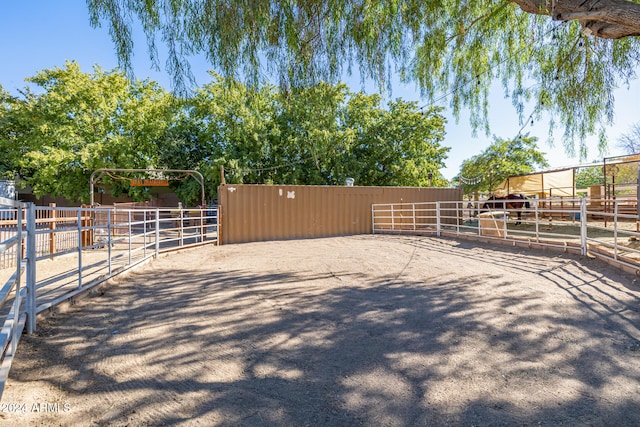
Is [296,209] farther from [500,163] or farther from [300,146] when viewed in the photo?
[500,163]

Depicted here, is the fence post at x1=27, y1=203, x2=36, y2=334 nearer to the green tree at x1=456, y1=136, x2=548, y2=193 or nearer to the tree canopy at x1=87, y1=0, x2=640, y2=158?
the tree canopy at x1=87, y1=0, x2=640, y2=158

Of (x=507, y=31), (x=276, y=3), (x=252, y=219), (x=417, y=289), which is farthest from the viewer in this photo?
(x=252, y=219)

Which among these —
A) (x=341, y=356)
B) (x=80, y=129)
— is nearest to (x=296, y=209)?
(x=341, y=356)

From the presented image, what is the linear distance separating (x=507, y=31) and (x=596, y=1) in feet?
7.72

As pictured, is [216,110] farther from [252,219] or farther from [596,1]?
[596,1]

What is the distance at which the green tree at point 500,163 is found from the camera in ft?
78.9

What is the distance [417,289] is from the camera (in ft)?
14.5

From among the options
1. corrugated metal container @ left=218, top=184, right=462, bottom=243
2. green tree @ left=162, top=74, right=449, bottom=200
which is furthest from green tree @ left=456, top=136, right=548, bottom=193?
corrugated metal container @ left=218, top=184, right=462, bottom=243

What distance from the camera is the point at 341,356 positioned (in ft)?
8.38

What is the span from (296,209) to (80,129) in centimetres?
1770

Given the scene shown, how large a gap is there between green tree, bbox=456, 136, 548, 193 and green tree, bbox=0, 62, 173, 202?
21.9 meters

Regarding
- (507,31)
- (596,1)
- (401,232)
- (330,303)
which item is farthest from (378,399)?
(401,232)

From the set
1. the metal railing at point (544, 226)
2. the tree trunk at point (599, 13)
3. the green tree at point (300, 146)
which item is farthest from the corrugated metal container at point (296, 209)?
the tree trunk at point (599, 13)

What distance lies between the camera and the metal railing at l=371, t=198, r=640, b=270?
624 cm
